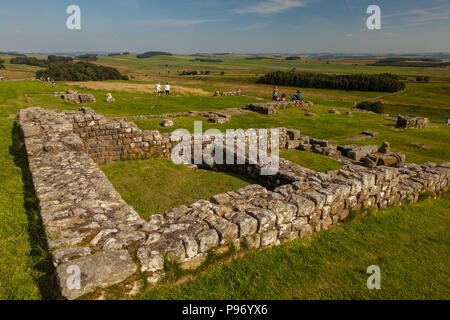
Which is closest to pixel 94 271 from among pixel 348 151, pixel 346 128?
pixel 348 151

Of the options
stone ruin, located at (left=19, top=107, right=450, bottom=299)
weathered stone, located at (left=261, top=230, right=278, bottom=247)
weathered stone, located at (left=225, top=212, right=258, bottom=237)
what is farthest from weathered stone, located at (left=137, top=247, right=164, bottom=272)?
weathered stone, located at (left=261, top=230, right=278, bottom=247)

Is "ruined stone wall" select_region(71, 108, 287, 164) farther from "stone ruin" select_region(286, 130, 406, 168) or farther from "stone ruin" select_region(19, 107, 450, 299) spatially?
"stone ruin" select_region(286, 130, 406, 168)

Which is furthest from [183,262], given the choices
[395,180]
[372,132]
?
[372,132]

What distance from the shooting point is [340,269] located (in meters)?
4.78

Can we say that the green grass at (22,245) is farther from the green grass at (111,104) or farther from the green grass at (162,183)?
the green grass at (111,104)

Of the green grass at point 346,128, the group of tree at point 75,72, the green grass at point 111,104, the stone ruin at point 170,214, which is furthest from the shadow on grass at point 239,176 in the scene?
the group of tree at point 75,72

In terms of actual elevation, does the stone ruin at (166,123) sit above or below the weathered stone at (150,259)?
above

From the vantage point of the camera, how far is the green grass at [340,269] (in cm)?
414

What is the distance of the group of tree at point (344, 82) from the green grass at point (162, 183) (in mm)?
85785

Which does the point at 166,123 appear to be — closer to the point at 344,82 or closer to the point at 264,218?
the point at 264,218

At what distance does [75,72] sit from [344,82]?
78.9 m

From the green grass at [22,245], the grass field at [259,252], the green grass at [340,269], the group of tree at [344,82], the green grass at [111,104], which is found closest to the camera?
the green grass at [22,245]
